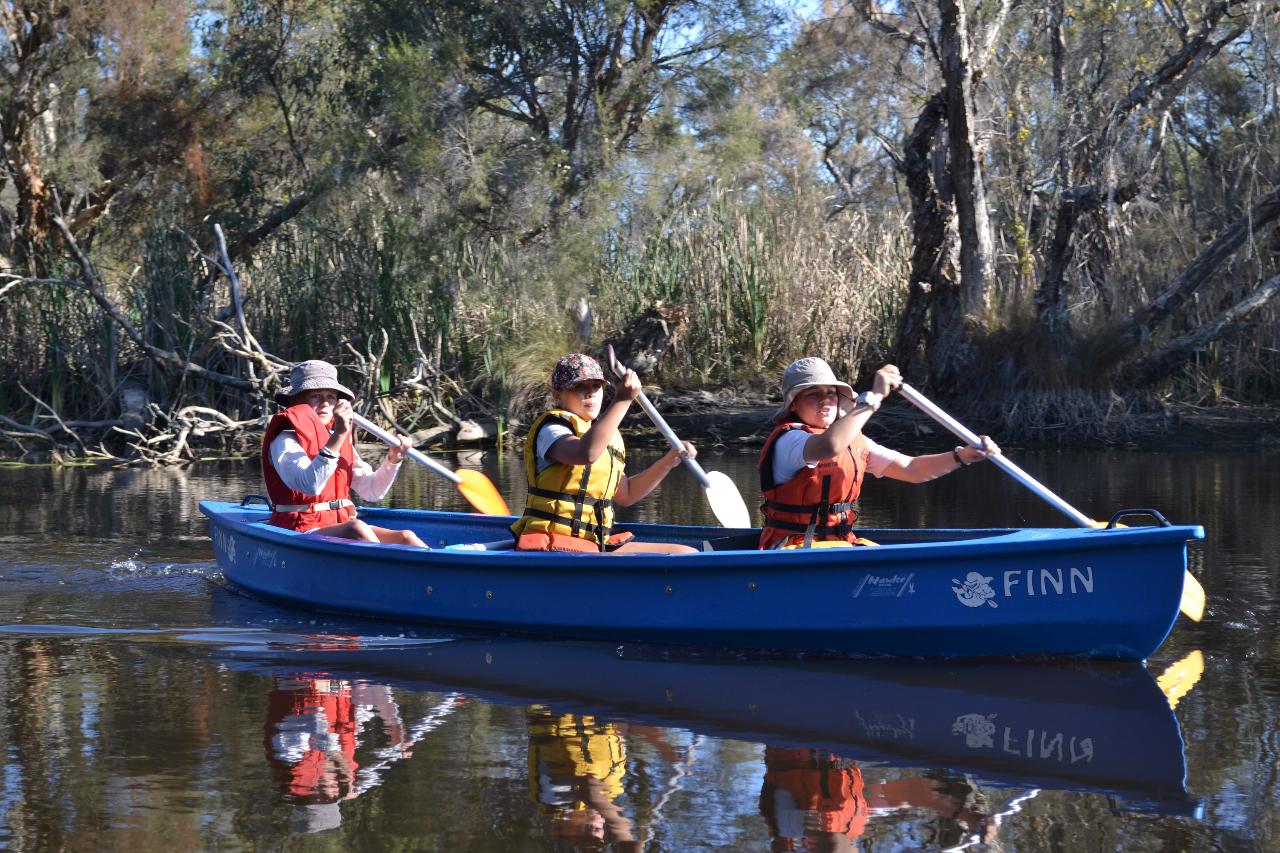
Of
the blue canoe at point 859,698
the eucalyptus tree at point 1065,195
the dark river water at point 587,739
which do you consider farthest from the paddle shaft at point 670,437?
the eucalyptus tree at point 1065,195

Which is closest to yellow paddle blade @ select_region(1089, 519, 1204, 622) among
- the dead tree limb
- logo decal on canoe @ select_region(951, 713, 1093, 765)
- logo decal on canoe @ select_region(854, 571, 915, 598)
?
logo decal on canoe @ select_region(854, 571, 915, 598)

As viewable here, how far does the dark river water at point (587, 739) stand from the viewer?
3.78 metres

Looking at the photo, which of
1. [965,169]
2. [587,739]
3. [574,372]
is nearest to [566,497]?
[574,372]

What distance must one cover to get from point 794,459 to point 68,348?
1057 centimetres

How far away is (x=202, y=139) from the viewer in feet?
60.8

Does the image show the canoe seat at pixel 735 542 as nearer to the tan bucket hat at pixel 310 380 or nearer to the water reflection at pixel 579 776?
the tan bucket hat at pixel 310 380

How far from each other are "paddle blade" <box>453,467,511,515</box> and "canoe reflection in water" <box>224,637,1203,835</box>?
5.46 feet

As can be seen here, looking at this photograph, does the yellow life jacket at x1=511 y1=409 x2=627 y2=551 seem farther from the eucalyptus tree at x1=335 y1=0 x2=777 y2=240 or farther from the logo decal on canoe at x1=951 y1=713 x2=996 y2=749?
the eucalyptus tree at x1=335 y1=0 x2=777 y2=240

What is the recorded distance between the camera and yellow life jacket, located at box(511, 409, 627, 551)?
20.3 feet

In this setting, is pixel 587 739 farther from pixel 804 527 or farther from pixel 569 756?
pixel 804 527

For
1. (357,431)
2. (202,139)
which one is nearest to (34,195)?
(202,139)

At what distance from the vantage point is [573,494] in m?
6.29

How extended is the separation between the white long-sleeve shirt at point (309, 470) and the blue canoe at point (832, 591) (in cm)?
25

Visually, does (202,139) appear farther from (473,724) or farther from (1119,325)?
(473,724)
